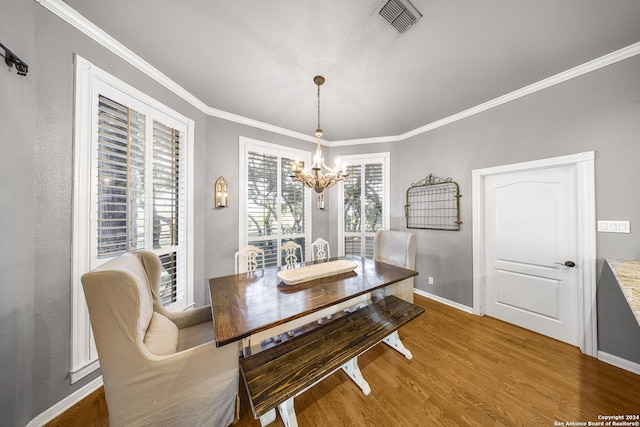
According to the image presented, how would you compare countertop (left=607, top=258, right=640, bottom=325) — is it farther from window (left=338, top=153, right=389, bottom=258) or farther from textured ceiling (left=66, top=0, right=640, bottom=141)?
window (left=338, top=153, right=389, bottom=258)

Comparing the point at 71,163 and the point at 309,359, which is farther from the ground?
the point at 71,163

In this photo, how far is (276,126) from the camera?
11.2ft

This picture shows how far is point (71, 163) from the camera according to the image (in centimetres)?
150

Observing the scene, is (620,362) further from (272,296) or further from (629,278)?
(272,296)

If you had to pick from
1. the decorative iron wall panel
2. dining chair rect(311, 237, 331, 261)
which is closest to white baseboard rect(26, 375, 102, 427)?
dining chair rect(311, 237, 331, 261)

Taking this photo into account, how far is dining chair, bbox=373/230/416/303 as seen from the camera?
2.41 metres

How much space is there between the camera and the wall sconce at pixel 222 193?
112 inches

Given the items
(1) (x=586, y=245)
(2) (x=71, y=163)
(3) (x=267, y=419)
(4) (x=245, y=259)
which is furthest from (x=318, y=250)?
(1) (x=586, y=245)

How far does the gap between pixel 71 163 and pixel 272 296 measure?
5.92 feet

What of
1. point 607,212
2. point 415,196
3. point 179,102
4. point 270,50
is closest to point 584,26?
point 607,212

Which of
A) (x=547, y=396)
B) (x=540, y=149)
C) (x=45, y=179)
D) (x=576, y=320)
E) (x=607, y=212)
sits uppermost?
(x=540, y=149)

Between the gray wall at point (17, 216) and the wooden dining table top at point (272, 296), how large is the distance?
1045 millimetres

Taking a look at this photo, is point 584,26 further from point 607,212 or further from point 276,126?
point 276,126

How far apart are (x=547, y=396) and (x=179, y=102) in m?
4.52
